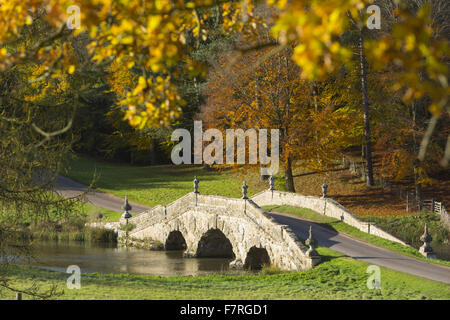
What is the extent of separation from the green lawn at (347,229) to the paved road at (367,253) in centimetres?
40

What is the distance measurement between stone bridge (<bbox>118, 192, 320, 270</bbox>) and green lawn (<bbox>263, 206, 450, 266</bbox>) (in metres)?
2.78

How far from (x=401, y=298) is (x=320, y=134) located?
62.7 feet

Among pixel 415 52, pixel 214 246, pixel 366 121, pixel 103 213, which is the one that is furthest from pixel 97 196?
pixel 415 52

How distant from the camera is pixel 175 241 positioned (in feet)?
106

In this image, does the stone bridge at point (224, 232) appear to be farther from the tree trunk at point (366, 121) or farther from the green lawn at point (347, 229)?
the tree trunk at point (366, 121)

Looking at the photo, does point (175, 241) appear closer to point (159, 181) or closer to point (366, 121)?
point (366, 121)

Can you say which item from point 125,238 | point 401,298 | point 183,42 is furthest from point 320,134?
point 183,42

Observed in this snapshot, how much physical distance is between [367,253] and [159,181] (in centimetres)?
2625

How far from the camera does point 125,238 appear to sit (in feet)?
110

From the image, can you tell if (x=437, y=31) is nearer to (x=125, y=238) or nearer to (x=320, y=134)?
(x=320, y=134)

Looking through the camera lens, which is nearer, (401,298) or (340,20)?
(340,20)

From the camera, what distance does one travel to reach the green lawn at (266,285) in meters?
15.9
